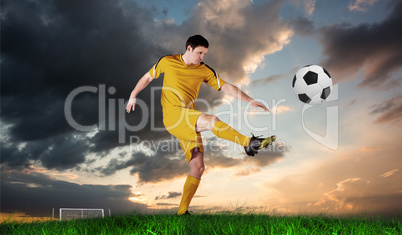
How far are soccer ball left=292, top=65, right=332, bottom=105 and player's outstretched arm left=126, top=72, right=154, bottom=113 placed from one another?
11.2 feet

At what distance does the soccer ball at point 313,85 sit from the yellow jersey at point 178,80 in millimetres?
2273

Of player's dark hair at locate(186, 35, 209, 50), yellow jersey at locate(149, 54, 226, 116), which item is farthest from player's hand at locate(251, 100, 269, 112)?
player's dark hair at locate(186, 35, 209, 50)

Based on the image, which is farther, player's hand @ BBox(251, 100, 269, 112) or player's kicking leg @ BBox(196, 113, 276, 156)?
player's hand @ BBox(251, 100, 269, 112)

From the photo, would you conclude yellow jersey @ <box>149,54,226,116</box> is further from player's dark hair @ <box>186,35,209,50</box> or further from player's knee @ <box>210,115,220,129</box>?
player's knee @ <box>210,115,220,129</box>

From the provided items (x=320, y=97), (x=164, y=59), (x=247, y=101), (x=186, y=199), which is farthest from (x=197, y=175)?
(x=320, y=97)

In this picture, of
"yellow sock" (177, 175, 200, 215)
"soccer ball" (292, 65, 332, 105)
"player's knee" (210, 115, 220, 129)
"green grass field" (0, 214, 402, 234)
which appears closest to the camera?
"green grass field" (0, 214, 402, 234)

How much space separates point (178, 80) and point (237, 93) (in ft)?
4.31

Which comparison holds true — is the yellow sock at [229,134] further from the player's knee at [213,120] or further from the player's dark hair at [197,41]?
the player's dark hair at [197,41]

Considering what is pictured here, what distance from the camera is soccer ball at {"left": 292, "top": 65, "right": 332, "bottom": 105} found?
742 cm

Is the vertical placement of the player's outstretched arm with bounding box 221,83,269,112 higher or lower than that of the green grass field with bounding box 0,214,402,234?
higher

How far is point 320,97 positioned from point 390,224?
3.02m

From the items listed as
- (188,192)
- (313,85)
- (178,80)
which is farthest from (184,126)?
(313,85)

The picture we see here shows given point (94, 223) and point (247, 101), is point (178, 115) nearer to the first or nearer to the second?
point (247, 101)

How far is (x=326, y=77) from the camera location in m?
7.51
